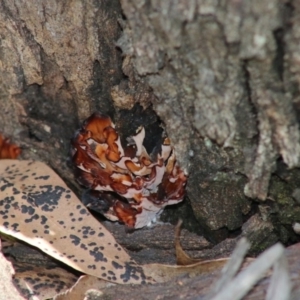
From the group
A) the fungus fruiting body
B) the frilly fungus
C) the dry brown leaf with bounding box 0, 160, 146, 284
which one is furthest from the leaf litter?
the fungus fruiting body

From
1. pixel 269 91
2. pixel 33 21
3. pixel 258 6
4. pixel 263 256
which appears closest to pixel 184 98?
pixel 269 91

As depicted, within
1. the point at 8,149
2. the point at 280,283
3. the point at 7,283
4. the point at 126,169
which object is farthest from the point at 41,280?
the point at 280,283

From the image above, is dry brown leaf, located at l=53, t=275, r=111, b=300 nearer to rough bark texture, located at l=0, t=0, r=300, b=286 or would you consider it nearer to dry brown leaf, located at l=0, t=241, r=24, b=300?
dry brown leaf, located at l=0, t=241, r=24, b=300

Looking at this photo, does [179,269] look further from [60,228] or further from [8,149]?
[8,149]

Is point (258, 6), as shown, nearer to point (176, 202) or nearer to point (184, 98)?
point (184, 98)

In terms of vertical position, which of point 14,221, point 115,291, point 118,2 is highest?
point 118,2

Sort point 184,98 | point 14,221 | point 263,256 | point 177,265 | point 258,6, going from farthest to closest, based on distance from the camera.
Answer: point 14,221 < point 177,265 < point 184,98 < point 263,256 < point 258,6
